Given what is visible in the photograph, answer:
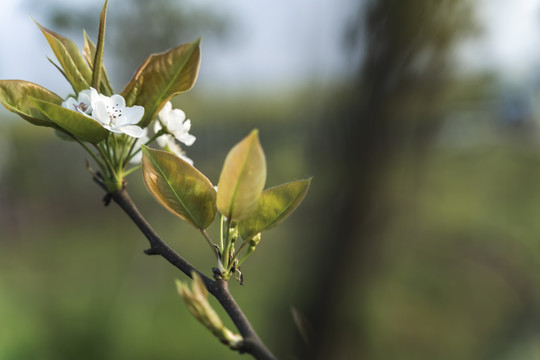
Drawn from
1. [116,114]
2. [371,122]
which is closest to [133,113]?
[116,114]

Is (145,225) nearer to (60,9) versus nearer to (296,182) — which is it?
(296,182)

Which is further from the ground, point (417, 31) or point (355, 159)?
point (417, 31)

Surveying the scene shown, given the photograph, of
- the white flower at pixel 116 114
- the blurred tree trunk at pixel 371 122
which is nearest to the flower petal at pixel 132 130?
the white flower at pixel 116 114

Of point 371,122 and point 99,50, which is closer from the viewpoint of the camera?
point 99,50

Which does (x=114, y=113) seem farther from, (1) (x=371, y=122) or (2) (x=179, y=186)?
(1) (x=371, y=122)

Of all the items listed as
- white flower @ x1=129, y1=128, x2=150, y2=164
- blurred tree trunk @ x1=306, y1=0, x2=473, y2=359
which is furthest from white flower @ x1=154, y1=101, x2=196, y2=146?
blurred tree trunk @ x1=306, y1=0, x2=473, y2=359

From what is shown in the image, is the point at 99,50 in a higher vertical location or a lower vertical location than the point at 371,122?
higher

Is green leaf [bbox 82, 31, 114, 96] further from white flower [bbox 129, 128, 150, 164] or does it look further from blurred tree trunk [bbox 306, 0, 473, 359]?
blurred tree trunk [bbox 306, 0, 473, 359]

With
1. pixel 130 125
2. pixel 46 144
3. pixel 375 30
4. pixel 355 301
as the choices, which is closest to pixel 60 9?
pixel 46 144
